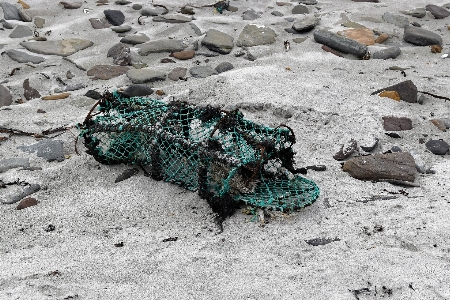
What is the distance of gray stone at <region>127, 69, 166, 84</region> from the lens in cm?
471

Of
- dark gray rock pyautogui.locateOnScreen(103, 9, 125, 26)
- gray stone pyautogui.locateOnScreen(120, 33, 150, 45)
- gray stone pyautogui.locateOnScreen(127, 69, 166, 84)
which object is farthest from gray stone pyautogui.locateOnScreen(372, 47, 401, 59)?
dark gray rock pyautogui.locateOnScreen(103, 9, 125, 26)

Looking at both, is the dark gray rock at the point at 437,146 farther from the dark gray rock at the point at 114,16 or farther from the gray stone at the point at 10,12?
the gray stone at the point at 10,12

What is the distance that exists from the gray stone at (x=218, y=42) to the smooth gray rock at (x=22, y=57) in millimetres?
1750

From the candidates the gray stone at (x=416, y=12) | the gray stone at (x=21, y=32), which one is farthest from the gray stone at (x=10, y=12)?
the gray stone at (x=416, y=12)

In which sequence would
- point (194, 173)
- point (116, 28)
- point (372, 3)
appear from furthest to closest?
point (372, 3) → point (116, 28) → point (194, 173)

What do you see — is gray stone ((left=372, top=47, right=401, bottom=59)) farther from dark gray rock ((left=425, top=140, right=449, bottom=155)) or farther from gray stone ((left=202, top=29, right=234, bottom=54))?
dark gray rock ((left=425, top=140, right=449, bottom=155))

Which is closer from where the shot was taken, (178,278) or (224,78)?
(178,278)

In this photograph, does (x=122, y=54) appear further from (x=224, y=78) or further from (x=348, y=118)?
(x=348, y=118)

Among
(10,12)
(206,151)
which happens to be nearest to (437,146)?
(206,151)

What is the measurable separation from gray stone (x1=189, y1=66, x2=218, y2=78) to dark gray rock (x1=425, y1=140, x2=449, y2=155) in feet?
7.04

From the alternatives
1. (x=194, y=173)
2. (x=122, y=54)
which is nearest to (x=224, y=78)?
(x=122, y=54)

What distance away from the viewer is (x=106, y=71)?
4926 mm

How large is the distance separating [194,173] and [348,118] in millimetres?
1548

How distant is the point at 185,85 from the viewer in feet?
15.1
